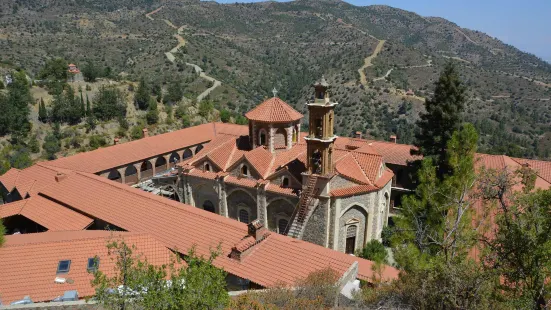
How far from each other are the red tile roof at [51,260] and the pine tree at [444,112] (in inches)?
827

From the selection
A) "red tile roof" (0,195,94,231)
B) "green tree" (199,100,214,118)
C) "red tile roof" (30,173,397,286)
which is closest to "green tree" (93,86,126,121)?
"green tree" (199,100,214,118)

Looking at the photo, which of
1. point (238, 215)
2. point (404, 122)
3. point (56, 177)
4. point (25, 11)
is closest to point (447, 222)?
point (238, 215)

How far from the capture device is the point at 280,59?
112000 millimetres

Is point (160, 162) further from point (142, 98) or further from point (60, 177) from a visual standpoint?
point (142, 98)

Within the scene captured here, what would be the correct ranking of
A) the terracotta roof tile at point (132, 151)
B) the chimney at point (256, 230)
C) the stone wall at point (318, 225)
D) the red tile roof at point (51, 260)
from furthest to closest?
the terracotta roof tile at point (132, 151), the stone wall at point (318, 225), the chimney at point (256, 230), the red tile roof at point (51, 260)

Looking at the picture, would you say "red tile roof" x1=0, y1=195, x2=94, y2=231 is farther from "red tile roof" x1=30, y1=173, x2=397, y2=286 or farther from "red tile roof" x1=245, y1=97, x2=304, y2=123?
"red tile roof" x1=245, y1=97, x2=304, y2=123

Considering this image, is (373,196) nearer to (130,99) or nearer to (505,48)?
(130,99)

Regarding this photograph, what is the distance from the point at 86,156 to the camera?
33.4 meters

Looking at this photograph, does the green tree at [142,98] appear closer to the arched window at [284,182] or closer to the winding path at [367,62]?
the arched window at [284,182]

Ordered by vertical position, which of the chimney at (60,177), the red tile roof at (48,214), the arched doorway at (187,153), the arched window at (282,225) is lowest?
the arched window at (282,225)

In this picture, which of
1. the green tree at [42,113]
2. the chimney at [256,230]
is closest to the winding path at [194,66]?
the green tree at [42,113]

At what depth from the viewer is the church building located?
888 inches

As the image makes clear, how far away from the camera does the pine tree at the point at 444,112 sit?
27.7 meters

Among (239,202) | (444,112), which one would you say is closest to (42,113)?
(239,202)
